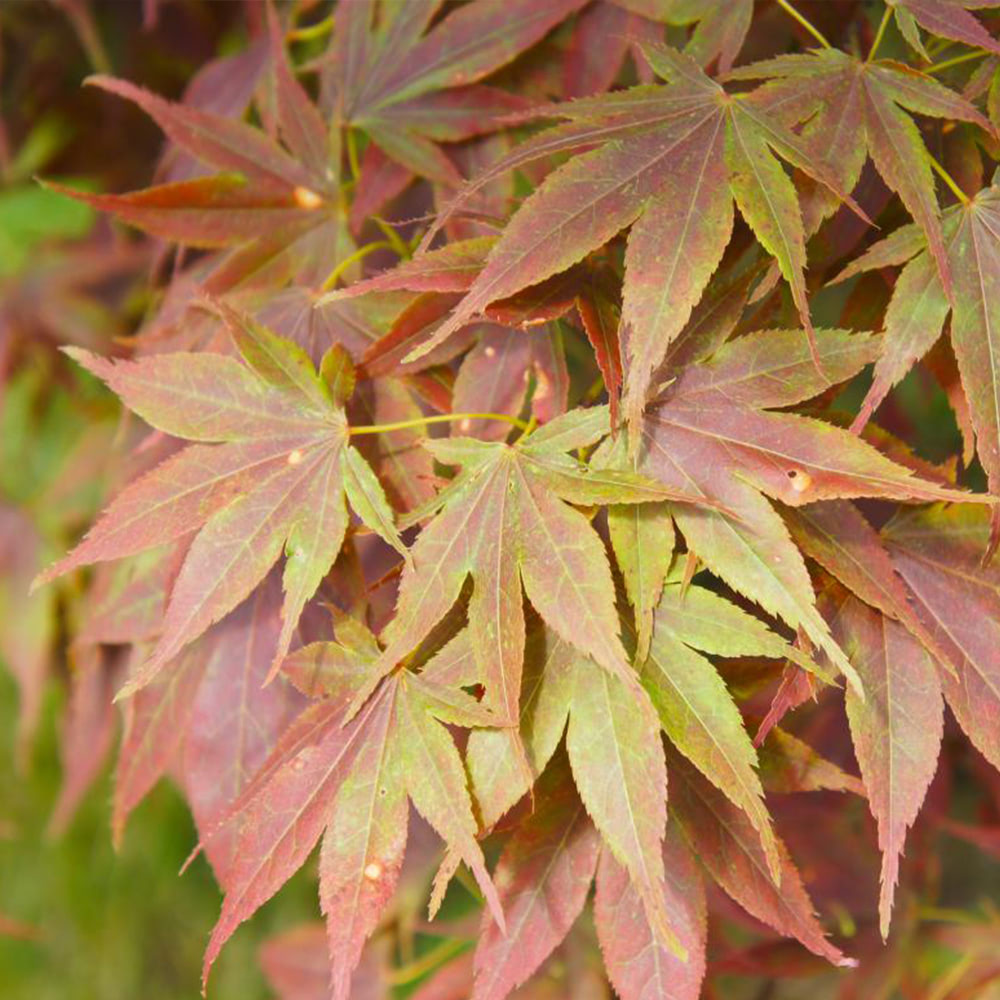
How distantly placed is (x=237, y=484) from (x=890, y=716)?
0.39 meters

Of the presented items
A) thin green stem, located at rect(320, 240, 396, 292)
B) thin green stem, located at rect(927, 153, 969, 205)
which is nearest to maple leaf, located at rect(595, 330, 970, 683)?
thin green stem, located at rect(927, 153, 969, 205)

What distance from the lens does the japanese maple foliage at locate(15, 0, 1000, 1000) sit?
58 cm

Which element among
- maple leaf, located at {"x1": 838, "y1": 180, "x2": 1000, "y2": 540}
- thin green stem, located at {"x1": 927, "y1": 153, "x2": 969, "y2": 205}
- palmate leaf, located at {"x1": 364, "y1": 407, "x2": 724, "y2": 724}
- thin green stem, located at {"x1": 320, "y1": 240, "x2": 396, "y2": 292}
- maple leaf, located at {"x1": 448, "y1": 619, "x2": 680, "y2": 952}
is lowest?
maple leaf, located at {"x1": 448, "y1": 619, "x2": 680, "y2": 952}

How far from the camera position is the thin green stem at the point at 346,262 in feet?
2.52

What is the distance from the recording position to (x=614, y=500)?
1.90ft

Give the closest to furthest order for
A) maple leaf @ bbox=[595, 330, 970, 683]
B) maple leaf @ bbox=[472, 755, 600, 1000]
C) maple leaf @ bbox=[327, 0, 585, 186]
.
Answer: maple leaf @ bbox=[595, 330, 970, 683], maple leaf @ bbox=[472, 755, 600, 1000], maple leaf @ bbox=[327, 0, 585, 186]

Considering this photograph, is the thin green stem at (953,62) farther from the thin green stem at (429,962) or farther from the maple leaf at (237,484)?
the thin green stem at (429,962)

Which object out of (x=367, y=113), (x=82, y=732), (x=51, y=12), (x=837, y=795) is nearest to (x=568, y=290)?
Answer: (x=367, y=113)

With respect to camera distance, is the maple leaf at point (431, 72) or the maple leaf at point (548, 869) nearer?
the maple leaf at point (548, 869)

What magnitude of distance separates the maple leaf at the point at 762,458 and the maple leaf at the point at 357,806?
0.16 m

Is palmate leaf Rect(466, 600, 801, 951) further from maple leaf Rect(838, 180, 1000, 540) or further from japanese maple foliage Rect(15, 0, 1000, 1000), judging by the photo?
maple leaf Rect(838, 180, 1000, 540)

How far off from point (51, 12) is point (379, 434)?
0.83 metres

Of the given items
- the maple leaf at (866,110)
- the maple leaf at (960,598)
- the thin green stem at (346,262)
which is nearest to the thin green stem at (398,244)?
the thin green stem at (346,262)

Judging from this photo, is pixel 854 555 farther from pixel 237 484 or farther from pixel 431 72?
pixel 431 72
